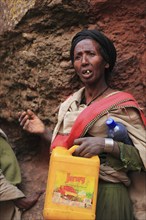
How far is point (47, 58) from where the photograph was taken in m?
2.61

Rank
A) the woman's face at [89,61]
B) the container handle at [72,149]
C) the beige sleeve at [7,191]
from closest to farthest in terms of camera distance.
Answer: the container handle at [72,149] → the woman's face at [89,61] → the beige sleeve at [7,191]

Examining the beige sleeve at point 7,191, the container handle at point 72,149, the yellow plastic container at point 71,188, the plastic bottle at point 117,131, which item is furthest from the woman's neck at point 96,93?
the beige sleeve at point 7,191

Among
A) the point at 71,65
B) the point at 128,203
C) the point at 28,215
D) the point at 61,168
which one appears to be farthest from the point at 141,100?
the point at 28,215

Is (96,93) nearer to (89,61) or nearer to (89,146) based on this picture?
(89,61)

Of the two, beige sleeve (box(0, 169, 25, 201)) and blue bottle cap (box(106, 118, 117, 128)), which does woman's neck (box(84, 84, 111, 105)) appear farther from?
beige sleeve (box(0, 169, 25, 201))

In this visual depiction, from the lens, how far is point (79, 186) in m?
1.81

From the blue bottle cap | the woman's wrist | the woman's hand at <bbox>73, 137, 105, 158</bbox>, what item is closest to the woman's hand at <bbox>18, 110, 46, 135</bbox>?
the woman's wrist

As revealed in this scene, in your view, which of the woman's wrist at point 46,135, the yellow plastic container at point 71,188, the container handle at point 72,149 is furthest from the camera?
the woman's wrist at point 46,135

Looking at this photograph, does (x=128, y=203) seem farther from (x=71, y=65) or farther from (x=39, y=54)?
(x=39, y=54)

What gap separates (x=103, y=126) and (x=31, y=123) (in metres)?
0.57

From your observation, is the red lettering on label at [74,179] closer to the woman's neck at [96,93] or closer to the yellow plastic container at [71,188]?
the yellow plastic container at [71,188]

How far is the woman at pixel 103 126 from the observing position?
1.99 metres

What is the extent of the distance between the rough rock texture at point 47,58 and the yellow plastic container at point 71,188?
0.76m

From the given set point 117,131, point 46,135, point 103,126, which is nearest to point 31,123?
point 46,135
